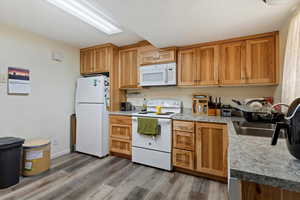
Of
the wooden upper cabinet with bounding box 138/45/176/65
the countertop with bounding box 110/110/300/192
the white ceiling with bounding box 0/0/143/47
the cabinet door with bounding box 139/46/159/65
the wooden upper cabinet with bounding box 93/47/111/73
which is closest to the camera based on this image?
the countertop with bounding box 110/110/300/192

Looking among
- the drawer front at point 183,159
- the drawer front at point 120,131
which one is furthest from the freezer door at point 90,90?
the drawer front at point 183,159

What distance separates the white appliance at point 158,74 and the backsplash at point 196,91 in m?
0.34

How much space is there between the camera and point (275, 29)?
2008mm

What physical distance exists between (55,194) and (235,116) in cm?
282

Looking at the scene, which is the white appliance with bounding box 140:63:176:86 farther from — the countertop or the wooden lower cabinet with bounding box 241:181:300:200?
the wooden lower cabinet with bounding box 241:181:300:200

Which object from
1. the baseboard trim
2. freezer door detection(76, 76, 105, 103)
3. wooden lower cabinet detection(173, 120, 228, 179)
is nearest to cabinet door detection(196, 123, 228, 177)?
wooden lower cabinet detection(173, 120, 228, 179)

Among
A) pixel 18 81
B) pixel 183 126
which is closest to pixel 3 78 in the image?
pixel 18 81

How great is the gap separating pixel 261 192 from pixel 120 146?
2.49m

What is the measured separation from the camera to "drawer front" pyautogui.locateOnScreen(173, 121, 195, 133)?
2.18 metres

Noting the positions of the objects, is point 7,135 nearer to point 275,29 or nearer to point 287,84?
point 287,84

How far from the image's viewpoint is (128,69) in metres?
3.10

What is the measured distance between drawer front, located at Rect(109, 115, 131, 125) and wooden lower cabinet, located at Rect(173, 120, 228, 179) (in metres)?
0.94

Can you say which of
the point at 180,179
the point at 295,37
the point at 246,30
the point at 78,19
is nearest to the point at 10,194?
the point at 180,179

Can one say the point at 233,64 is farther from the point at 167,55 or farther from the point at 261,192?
the point at 261,192
